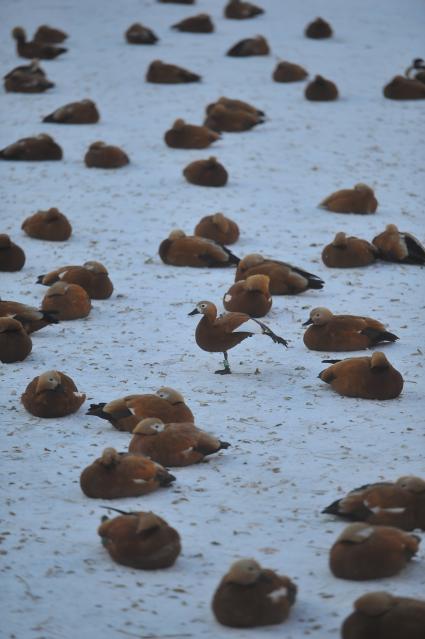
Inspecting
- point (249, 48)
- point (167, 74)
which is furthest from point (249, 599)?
point (249, 48)

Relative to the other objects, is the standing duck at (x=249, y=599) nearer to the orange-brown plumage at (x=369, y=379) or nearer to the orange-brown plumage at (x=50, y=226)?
the orange-brown plumage at (x=369, y=379)

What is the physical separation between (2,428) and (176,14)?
13606mm

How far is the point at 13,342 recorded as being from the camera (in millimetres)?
6969

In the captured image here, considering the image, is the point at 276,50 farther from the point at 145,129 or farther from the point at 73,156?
→ the point at 73,156

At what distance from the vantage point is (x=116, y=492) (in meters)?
5.17

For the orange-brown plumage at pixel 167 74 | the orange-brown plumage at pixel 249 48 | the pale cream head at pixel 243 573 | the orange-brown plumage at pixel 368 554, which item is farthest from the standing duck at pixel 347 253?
the orange-brown plumage at pixel 249 48

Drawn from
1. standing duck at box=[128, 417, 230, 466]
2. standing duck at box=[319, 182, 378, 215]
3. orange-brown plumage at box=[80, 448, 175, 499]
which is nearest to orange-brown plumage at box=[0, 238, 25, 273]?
standing duck at box=[319, 182, 378, 215]

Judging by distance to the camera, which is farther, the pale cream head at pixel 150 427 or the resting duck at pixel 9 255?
the resting duck at pixel 9 255

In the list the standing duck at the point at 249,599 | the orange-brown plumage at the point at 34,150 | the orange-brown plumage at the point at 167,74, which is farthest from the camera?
the orange-brown plumage at the point at 167,74

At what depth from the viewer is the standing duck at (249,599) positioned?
13.6ft

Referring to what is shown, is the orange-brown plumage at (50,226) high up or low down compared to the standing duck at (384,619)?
down

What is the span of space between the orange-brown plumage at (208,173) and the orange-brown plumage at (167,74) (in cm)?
395

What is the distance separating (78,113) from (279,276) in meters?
5.67

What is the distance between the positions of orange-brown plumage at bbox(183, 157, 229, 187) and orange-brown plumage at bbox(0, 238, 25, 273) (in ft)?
8.74
